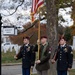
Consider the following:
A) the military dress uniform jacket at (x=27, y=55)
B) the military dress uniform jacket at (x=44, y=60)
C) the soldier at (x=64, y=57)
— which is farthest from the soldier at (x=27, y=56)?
the soldier at (x=64, y=57)

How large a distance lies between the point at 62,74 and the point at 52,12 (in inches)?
138

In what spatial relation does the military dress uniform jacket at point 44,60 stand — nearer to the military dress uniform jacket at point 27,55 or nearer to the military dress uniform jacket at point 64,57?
the military dress uniform jacket at point 64,57

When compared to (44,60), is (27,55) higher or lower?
higher

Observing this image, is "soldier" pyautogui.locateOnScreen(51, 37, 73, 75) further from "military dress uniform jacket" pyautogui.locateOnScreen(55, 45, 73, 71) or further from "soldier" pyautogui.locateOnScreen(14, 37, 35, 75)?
"soldier" pyautogui.locateOnScreen(14, 37, 35, 75)

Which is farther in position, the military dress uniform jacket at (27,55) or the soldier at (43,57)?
the military dress uniform jacket at (27,55)

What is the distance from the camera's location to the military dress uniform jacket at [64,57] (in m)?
11.2

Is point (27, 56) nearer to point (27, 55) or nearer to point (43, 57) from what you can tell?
point (27, 55)

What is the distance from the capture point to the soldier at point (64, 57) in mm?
11203

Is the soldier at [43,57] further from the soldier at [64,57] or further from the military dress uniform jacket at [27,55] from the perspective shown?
the military dress uniform jacket at [27,55]

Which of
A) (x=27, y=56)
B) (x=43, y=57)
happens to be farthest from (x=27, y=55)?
(x=43, y=57)

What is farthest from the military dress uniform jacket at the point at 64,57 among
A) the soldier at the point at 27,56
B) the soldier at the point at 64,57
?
the soldier at the point at 27,56

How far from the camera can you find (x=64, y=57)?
11312 mm

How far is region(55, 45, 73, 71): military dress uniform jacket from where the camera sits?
11219 mm

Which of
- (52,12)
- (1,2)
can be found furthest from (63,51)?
(1,2)
